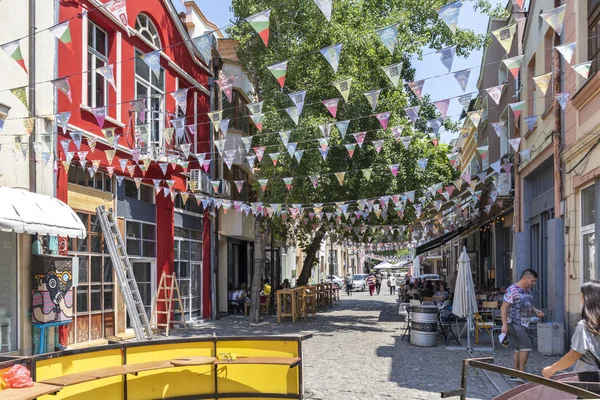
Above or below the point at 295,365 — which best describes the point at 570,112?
above

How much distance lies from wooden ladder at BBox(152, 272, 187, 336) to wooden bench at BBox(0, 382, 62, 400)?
445 inches

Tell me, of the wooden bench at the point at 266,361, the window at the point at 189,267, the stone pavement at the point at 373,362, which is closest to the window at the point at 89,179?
the window at the point at 189,267

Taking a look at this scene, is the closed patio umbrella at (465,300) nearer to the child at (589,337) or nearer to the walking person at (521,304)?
the walking person at (521,304)

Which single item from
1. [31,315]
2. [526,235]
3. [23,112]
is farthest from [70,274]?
[526,235]

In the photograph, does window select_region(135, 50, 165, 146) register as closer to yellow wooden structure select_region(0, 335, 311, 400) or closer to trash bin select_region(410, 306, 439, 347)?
trash bin select_region(410, 306, 439, 347)

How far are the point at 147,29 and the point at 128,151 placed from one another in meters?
4.14

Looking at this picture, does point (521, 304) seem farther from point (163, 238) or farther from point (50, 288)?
point (163, 238)

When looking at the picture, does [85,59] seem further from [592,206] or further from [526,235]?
[526,235]

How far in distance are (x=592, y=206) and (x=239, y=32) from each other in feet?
44.1

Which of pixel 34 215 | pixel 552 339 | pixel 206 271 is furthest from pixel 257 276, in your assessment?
pixel 34 215

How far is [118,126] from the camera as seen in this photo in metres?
15.7

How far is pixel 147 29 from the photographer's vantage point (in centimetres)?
1777

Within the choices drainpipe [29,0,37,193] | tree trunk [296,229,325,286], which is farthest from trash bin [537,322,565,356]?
tree trunk [296,229,325,286]

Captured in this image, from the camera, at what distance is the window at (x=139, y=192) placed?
16.7 meters
